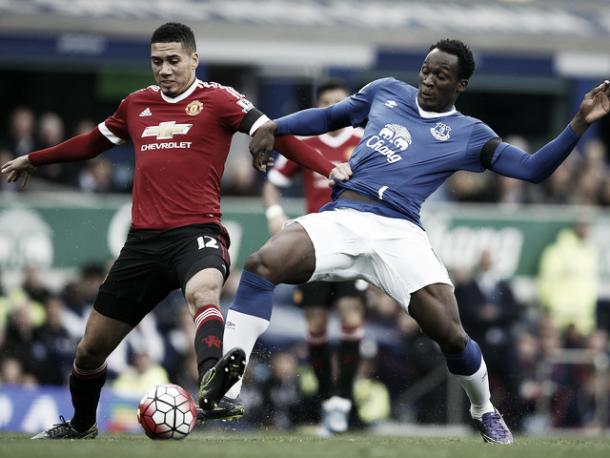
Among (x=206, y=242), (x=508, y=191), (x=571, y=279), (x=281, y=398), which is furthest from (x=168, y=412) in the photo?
(x=508, y=191)

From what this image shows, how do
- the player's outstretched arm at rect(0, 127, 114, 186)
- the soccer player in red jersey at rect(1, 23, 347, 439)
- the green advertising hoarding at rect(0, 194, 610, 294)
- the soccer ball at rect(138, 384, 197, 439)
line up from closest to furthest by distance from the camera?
1. the soccer ball at rect(138, 384, 197, 439)
2. the soccer player in red jersey at rect(1, 23, 347, 439)
3. the player's outstretched arm at rect(0, 127, 114, 186)
4. the green advertising hoarding at rect(0, 194, 610, 294)

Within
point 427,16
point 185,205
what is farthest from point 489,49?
point 185,205

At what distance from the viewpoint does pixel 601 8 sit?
22.9 m

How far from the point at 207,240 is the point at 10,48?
12.0 meters

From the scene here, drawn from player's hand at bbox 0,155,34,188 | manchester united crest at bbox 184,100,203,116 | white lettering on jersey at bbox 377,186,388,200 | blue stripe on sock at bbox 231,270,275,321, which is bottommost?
blue stripe on sock at bbox 231,270,275,321

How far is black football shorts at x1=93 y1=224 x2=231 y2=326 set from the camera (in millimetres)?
9188

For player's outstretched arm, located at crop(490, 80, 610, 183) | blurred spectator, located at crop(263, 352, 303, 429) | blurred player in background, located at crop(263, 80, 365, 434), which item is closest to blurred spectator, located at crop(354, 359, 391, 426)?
blurred spectator, located at crop(263, 352, 303, 429)

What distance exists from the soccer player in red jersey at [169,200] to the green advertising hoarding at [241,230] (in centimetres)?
655

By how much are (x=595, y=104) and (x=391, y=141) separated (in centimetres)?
140

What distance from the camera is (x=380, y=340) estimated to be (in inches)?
637

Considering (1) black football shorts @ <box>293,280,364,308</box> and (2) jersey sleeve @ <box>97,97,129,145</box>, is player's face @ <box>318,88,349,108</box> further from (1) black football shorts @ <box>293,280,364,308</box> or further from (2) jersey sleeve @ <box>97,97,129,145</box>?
(2) jersey sleeve @ <box>97,97,129,145</box>

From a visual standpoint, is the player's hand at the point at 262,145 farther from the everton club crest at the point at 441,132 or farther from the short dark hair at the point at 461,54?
the short dark hair at the point at 461,54

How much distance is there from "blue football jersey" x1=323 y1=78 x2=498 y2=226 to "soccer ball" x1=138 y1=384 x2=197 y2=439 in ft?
5.74

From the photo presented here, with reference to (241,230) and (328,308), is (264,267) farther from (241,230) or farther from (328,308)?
(241,230)
